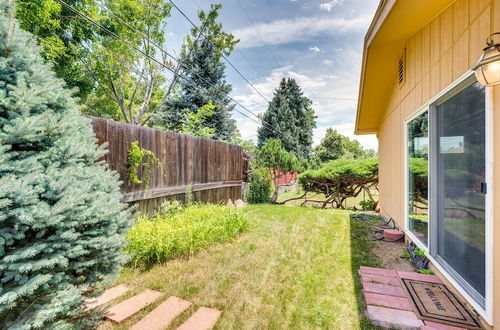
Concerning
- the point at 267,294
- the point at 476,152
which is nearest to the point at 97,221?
the point at 267,294

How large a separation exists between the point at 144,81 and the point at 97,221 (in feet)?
55.6

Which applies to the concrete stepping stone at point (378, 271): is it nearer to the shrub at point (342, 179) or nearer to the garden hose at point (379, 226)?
the garden hose at point (379, 226)

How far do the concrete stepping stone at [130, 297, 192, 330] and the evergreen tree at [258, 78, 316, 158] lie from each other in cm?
1734

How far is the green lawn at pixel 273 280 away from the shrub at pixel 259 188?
14.7 ft

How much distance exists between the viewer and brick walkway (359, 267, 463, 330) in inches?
73.1

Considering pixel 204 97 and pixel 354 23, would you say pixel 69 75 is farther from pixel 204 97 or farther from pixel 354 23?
pixel 354 23

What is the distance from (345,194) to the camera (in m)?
8.20

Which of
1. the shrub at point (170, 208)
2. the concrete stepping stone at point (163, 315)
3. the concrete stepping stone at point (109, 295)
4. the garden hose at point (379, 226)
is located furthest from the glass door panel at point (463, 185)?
the shrub at point (170, 208)

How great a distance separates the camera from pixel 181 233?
11.3ft

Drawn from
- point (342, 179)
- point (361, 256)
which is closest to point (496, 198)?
point (361, 256)

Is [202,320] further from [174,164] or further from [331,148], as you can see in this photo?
[331,148]

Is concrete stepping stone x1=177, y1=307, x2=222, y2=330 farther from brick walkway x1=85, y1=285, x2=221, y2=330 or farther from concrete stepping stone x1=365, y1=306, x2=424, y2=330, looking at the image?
concrete stepping stone x1=365, y1=306, x2=424, y2=330

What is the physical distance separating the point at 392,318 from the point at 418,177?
7.73 ft

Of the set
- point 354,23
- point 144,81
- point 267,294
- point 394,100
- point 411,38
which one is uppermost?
point 144,81
